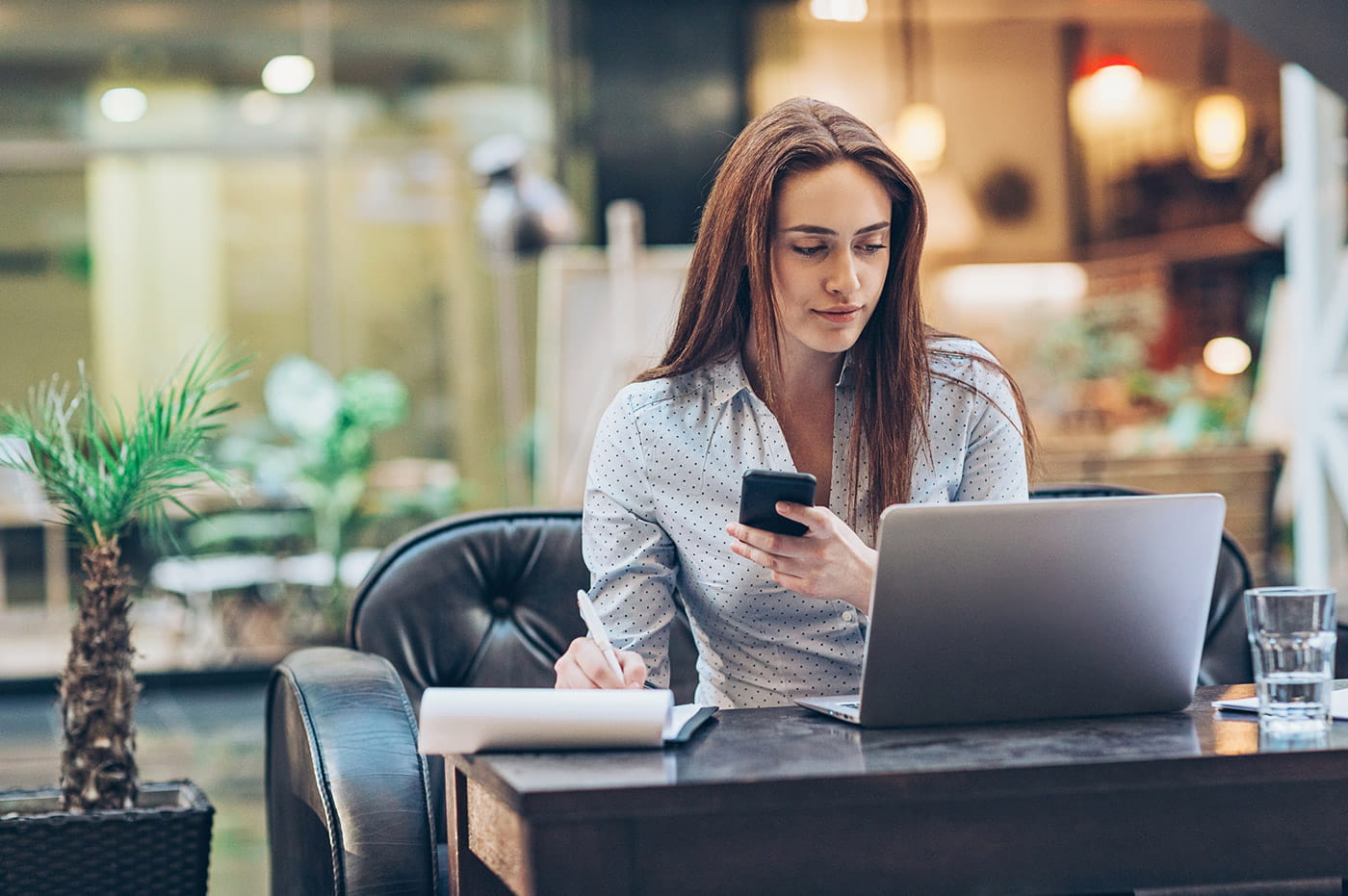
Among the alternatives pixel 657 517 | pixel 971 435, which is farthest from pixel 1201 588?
pixel 657 517

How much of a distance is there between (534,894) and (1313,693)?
68cm

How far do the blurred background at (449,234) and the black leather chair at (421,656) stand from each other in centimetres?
429

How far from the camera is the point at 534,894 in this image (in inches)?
40.6

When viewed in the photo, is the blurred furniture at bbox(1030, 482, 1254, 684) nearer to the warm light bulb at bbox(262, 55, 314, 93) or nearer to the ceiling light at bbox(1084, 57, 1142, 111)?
the ceiling light at bbox(1084, 57, 1142, 111)

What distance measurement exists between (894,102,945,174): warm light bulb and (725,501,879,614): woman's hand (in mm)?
6840

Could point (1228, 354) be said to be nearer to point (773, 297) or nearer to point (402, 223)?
point (402, 223)

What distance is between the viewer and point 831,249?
167cm

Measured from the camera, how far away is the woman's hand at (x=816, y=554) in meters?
1.36

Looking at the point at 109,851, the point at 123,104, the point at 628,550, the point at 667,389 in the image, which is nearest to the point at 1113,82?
the point at 123,104

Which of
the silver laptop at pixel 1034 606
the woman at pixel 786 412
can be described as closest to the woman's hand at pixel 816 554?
the silver laptop at pixel 1034 606

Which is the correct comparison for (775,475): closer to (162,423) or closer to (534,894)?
(534,894)

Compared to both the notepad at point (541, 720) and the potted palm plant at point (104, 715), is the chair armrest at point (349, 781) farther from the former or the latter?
the notepad at point (541, 720)

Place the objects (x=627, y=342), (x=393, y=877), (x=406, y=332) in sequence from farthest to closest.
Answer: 1. (x=406, y=332)
2. (x=627, y=342)
3. (x=393, y=877)

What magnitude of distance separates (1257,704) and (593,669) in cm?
59
